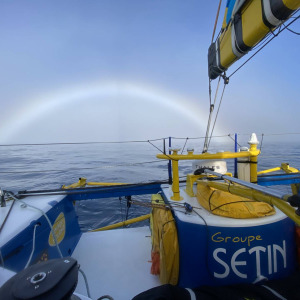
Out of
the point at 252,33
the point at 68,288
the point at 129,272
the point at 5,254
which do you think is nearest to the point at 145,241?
the point at 129,272

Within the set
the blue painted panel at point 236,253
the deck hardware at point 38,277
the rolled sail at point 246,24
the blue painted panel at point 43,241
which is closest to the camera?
the deck hardware at point 38,277

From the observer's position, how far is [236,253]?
5.83ft

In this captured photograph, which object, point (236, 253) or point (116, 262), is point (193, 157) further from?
point (116, 262)

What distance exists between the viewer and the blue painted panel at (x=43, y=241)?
1.89 meters

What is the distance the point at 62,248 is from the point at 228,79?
3.90m

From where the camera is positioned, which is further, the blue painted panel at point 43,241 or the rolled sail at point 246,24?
the blue painted panel at point 43,241

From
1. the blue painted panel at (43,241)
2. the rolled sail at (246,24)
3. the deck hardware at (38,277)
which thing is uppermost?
the rolled sail at (246,24)

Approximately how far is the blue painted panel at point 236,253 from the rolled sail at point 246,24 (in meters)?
1.91

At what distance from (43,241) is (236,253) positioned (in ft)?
7.49

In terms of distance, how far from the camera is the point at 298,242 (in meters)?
1.88

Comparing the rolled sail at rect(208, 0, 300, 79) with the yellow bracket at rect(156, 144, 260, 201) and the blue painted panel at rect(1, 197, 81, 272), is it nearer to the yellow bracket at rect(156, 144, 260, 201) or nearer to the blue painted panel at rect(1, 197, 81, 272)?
the yellow bracket at rect(156, 144, 260, 201)

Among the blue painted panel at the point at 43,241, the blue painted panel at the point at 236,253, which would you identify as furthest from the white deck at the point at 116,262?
the blue painted panel at the point at 236,253

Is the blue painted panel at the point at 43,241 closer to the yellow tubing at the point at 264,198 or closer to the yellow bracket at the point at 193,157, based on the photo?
the yellow bracket at the point at 193,157

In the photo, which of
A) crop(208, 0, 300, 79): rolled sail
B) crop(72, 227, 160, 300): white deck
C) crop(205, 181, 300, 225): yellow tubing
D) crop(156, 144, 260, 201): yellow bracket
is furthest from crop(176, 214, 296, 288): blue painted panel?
crop(208, 0, 300, 79): rolled sail
